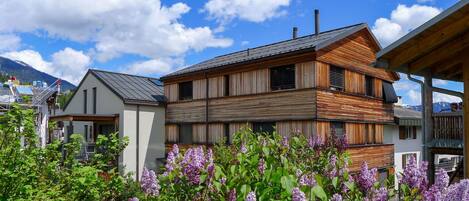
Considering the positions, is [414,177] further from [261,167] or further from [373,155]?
[373,155]

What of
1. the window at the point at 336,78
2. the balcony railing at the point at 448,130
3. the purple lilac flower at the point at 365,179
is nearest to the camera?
the purple lilac flower at the point at 365,179

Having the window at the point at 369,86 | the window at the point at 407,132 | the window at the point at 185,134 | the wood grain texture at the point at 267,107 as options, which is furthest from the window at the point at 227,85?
the window at the point at 407,132

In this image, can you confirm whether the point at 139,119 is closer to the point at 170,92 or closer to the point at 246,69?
the point at 170,92

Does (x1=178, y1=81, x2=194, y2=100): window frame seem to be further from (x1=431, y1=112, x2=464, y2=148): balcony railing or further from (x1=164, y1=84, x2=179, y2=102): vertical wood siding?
(x1=431, y1=112, x2=464, y2=148): balcony railing

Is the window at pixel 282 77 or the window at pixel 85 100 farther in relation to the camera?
the window at pixel 85 100

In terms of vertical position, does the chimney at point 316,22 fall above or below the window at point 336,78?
above

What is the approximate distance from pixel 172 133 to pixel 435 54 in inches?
670

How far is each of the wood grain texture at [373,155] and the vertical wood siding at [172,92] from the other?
10205mm

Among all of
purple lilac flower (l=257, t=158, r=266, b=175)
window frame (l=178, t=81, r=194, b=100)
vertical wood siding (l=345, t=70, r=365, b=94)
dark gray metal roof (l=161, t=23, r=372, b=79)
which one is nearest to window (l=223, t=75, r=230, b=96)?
dark gray metal roof (l=161, t=23, r=372, b=79)

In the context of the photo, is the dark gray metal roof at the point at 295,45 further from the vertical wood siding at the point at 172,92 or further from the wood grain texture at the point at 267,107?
the wood grain texture at the point at 267,107

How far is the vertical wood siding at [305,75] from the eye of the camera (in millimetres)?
16250

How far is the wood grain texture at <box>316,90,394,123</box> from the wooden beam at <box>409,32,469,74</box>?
803 centimetres

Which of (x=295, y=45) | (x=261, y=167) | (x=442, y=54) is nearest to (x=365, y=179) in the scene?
(x=261, y=167)

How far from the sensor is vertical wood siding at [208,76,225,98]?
1994cm
